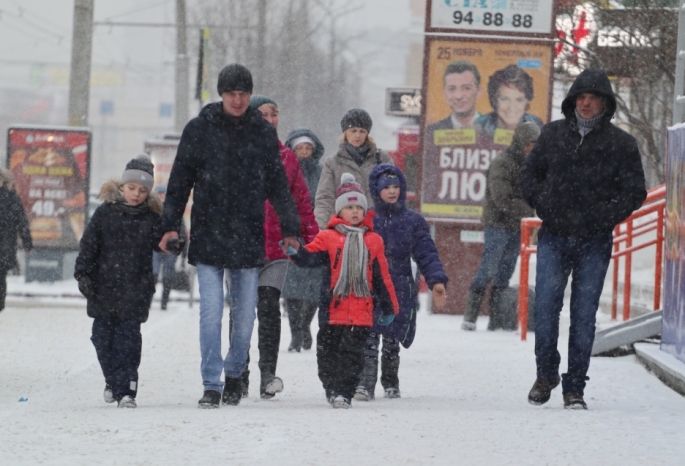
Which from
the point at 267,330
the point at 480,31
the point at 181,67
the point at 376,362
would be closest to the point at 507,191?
the point at 480,31

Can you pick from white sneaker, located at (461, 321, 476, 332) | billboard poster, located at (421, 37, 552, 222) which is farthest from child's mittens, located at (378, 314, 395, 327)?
billboard poster, located at (421, 37, 552, 222)

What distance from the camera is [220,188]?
6.72m

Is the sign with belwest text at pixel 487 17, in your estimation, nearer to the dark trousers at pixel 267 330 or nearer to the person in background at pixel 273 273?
the person in background at pixel 273 273

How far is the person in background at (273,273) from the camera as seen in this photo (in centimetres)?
731

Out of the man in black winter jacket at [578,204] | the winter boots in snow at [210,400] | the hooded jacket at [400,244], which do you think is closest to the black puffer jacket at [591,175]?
the man in black winter jacket at [578,204]

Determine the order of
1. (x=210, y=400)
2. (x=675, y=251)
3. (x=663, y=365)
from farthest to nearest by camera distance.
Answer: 1. (x=675, y=251)
2. (x=663, y=365)
3. (x=210, y=400)

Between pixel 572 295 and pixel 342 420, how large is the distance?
150 centimetres

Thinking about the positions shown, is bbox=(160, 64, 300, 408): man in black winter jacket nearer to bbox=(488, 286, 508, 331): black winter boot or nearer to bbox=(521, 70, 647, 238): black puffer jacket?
bbox=(521, 70, 647, 238): black puffer jacket

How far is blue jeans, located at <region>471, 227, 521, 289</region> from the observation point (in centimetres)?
1261

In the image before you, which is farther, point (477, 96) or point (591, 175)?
point (477, 96)

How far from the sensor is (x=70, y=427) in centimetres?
597

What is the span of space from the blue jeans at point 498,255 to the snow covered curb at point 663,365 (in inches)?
135

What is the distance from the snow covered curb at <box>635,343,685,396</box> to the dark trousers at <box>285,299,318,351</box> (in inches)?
101

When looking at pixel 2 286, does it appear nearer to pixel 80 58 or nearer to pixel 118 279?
pixel 118 279
